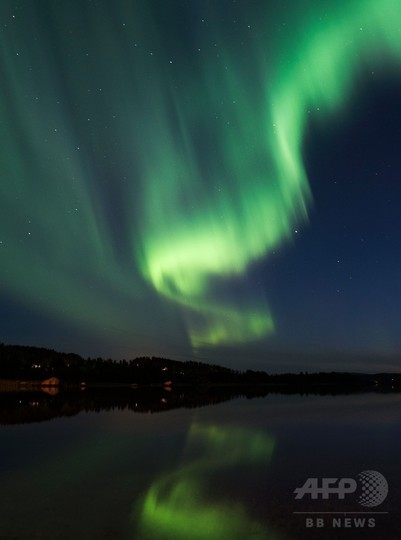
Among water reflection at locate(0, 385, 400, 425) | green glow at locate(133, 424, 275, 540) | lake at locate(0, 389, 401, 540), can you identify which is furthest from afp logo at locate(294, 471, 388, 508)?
water reflection at locate(0, 385, 400, 425)

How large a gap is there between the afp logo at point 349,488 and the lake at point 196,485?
0.10ft

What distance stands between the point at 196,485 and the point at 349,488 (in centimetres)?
415

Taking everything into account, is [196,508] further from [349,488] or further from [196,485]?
[349,488]

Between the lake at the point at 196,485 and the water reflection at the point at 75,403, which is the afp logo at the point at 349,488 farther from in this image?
the water reflection at the point at 75,403

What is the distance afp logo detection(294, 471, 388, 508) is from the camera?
13.2 metres

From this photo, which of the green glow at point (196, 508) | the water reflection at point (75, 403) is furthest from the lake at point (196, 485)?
the water reflection at point (75, 403)

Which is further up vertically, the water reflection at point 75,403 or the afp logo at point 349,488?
the water reflection at point 75,403

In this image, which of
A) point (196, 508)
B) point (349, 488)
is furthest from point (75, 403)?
point (196, 508)

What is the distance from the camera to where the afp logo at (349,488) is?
13161 mm

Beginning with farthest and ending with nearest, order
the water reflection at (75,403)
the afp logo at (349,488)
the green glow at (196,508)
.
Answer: the water reflection at (75,403), the afp logo at (349,488), the green glow at (196,508)

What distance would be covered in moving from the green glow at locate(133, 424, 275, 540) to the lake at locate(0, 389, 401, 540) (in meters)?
0.03

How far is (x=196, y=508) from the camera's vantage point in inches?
469

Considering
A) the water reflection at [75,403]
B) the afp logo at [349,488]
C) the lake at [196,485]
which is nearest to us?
the lake at [196,485]

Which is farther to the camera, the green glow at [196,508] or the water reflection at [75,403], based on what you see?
the water reflection at [75,403]
